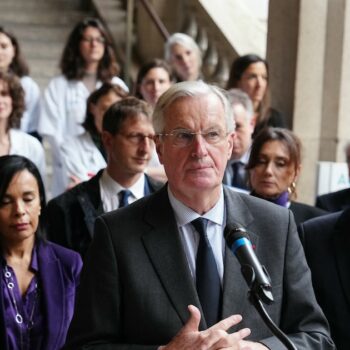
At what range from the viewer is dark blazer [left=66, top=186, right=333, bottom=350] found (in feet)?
10.5

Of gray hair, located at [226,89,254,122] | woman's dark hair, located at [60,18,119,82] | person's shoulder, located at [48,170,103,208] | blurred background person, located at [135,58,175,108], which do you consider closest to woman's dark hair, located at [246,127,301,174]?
person's shoulder, located at [48,170,103,208]

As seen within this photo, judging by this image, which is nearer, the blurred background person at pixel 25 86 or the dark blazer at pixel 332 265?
the dark blazer at pixel 332 265

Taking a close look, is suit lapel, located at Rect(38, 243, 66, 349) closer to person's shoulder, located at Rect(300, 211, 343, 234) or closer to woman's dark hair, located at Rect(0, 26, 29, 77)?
person's shoulder, located at Rect(300, 211, 343, 234)

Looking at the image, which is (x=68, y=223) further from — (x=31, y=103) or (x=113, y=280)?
(x=31, y=103)

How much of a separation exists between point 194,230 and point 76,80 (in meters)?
4.72

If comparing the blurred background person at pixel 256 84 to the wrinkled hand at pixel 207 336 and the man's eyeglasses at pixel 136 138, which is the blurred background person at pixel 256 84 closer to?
the man's eyeglasses at pixel 136 138

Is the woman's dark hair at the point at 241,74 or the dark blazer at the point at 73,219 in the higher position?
the woman's dark hair at the point at 241,74

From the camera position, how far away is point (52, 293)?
4.57 m

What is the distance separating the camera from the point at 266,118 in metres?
7.38

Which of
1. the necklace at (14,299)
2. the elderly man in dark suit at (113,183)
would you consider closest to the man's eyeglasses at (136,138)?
the elderly man in dark suit at (113,183)

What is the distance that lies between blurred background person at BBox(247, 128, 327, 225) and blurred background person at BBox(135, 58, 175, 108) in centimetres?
205

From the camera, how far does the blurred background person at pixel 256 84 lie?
7453 millimetres

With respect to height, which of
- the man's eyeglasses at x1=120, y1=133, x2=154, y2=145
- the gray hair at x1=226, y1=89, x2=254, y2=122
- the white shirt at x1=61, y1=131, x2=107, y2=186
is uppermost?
the gray hair at x1=226, y1=89, x2=254, y2=122

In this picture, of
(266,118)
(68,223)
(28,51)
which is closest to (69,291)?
(68,223)
